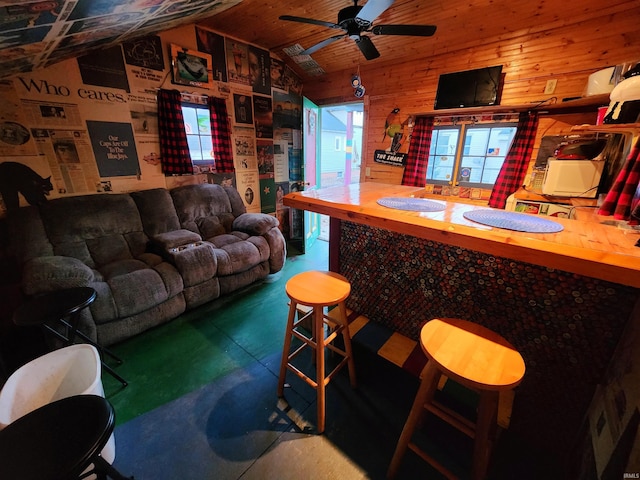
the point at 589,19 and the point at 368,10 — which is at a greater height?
the point at 589,19

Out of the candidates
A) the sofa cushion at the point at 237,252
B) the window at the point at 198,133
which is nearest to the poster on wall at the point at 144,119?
the window at the point at 198,133

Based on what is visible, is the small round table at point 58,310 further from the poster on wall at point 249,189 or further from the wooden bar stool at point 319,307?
the poster on wall at point 249,189

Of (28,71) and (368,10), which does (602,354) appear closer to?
(368,10)

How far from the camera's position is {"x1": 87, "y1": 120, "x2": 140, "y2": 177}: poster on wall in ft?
8.12

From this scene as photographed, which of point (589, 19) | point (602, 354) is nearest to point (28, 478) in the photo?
point (602, 354)

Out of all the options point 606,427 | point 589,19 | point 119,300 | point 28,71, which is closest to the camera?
point 606,427

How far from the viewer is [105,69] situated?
8.00 feet

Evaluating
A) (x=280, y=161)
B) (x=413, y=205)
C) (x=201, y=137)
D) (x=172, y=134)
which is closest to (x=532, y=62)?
(x=413, y=205)

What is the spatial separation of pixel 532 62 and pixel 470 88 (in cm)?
54

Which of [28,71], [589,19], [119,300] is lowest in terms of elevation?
[119,300]

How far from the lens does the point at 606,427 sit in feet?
3.05

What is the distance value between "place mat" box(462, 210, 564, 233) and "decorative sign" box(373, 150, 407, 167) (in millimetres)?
2442

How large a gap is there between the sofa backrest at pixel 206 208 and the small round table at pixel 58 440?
2.23 meters

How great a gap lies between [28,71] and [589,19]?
4704 millimetres
